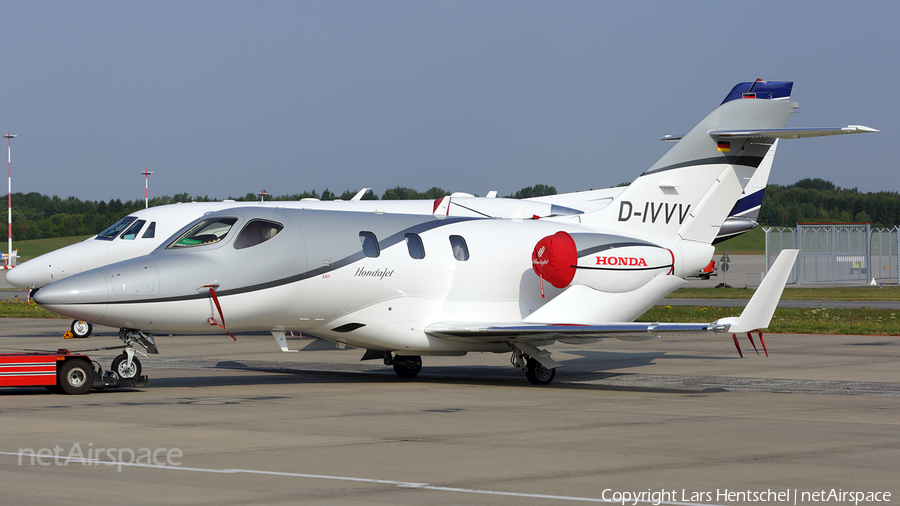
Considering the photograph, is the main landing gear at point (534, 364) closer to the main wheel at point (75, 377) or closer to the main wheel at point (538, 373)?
the main wheel at point (538, 373)

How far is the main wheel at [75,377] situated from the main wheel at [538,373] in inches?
292

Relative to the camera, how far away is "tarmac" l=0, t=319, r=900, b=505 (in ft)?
26.5

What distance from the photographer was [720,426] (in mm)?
11961

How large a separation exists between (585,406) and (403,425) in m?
3.31

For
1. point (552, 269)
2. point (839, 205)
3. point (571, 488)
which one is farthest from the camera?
point (839, 205)

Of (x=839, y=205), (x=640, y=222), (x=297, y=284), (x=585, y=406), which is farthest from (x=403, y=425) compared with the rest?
(x=839, y=205)

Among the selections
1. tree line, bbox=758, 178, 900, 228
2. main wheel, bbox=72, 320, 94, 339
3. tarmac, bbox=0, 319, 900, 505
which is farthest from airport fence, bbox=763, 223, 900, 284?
tree line, bbox=758, 178, 900, 228

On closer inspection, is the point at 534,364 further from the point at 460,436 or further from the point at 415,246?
the point at 460,436

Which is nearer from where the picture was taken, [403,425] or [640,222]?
[403,425]

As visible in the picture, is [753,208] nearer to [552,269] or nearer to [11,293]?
[552,269]

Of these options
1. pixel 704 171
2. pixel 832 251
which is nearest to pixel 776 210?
pixel 832 251

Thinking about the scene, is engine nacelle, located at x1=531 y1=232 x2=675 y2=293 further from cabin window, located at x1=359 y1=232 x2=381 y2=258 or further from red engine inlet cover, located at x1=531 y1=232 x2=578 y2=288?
cabin window, located at x1=359 y1=232 x2=381 y2=258

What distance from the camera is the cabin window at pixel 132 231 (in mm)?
24562

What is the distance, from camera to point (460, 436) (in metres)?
11.0
